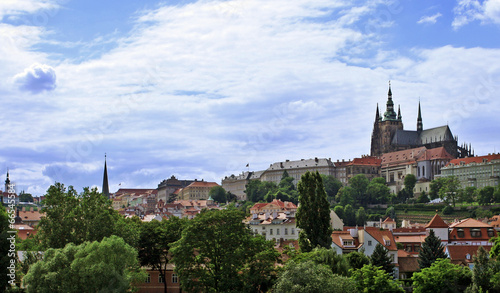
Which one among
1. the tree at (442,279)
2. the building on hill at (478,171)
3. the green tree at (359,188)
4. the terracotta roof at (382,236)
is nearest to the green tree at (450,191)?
the building on hill at (478,171)

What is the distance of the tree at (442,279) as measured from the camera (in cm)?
5478

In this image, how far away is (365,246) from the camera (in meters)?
73.0

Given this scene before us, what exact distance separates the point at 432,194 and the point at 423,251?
120584 mm

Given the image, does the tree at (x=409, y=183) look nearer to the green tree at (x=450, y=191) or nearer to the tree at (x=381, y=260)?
→ the green tree at (x=450, y=191)

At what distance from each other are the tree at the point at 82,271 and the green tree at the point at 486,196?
134 m

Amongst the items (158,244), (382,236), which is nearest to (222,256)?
(158,244)

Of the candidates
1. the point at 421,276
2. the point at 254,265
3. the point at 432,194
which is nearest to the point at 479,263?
the point at 421,276

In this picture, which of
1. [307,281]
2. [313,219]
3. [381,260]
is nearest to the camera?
[307,281]

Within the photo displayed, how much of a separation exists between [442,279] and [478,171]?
137081 mm

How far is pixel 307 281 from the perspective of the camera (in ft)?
143

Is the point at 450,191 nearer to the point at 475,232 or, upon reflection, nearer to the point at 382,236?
the point at 475,232

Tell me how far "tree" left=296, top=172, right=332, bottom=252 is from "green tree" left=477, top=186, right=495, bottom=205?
11409cm

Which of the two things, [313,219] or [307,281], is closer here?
[307,281]

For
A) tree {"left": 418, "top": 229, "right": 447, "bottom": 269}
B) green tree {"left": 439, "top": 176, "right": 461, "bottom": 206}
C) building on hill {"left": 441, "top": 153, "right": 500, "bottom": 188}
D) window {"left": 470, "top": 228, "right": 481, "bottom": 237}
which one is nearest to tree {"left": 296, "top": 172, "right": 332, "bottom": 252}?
tree {"left": 418, "top": 229, "right": 447, "bottom": 269}
